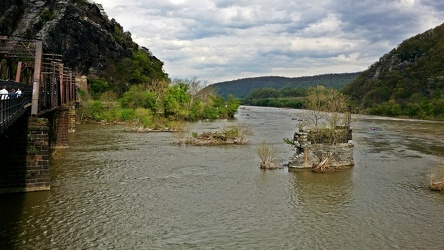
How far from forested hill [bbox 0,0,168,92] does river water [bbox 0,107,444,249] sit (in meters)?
67.4

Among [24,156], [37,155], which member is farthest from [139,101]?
[24,156]

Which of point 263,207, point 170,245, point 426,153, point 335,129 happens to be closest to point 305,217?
point 263,207

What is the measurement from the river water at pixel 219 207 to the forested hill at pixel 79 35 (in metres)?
67.4

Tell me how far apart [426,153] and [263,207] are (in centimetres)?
2506

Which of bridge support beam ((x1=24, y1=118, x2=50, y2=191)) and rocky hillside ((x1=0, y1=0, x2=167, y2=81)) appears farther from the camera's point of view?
rocky hillside ((x1=0, y1=0, x2=167, y2=81))

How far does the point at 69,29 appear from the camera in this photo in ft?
312

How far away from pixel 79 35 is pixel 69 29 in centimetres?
335

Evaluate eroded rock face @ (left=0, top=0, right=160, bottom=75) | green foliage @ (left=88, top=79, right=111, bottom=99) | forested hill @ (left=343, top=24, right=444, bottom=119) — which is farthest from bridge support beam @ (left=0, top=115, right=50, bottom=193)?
forested hill @ (left=343, top=24, right=444, bottom=119)

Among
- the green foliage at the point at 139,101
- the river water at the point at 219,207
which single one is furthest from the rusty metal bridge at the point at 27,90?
the green foliage at the point at 139,101

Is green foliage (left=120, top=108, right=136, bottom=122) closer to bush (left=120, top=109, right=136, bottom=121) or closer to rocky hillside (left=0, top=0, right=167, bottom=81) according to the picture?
bush (left=120, top=109, right=136, bottom=121)

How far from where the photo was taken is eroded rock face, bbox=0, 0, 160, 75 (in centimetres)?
8831

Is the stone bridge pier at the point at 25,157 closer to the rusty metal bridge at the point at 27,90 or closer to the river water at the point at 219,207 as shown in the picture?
the river water at the point at 219,207

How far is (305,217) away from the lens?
18.3 m

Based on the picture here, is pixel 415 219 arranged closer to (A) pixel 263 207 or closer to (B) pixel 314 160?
(A) pixel 263 207
